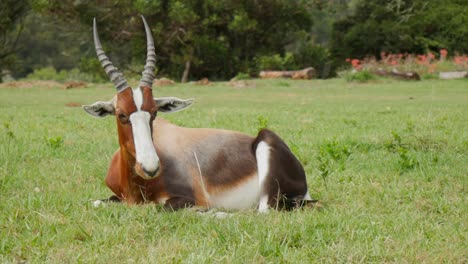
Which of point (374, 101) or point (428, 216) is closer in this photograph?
point (428, 216)

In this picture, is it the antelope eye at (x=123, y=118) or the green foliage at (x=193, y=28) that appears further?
the green foliage at (x=193, y=28)

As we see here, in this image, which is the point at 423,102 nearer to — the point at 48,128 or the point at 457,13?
the point at 48,128

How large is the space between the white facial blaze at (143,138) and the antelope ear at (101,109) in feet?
1.03

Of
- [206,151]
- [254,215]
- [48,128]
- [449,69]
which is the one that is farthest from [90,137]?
[449,69]

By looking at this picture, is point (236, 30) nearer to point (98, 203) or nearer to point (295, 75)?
point (295, 75)

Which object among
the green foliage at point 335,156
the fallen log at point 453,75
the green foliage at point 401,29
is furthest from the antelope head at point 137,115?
the green foliage at point 401,29

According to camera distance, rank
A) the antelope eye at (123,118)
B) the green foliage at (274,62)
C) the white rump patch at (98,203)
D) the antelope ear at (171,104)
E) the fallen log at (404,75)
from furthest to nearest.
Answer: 1. the green foliage at (274,62)
2. the fallen log at (404,75)
3. the antelope ear at (171,104)
4. the white rump patch at (98,203)
5. the antelope eye at (123,118)

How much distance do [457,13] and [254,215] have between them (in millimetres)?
34527

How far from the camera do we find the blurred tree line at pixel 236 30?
30297mm

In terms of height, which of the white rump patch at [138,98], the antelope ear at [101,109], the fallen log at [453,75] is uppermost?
the white rump patch at [138,98]

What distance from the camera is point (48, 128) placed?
986 centimetres

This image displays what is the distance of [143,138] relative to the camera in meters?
4.32

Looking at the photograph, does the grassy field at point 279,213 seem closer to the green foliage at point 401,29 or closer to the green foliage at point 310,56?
the green foliage at point 310,56

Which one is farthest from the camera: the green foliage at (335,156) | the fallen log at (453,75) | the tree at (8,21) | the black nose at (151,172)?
the tree at (8,21)
